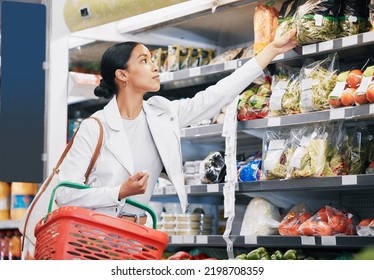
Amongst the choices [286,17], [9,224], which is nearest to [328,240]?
[286,17]

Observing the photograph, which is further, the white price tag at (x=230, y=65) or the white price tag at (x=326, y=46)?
the white price tag at (x=230, y=65)

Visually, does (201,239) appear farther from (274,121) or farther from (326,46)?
(326,46)

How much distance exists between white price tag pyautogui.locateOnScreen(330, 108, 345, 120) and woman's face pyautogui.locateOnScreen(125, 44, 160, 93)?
3.03ft

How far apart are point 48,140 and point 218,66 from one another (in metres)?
1.23

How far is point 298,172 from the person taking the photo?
4.27 m

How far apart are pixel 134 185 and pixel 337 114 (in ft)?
3.73

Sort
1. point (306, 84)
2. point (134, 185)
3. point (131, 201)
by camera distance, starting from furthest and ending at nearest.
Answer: point (306, 84), point (131, 201), point (134, 185)

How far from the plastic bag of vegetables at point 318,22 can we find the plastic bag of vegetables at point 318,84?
6.6 inches

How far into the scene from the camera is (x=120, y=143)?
13.1ft

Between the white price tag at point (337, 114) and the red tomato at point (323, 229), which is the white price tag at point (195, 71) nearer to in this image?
the white price tag at point (337, 114)

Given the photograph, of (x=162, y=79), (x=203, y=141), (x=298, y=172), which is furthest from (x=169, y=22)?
(x=298, y=172)

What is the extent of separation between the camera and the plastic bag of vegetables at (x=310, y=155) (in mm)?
4242

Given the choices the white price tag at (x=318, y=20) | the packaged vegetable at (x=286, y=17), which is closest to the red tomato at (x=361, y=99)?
the white price tag at (x=318, y=20)

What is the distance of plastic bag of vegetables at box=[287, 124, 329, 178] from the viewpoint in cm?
424
